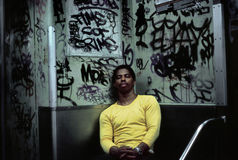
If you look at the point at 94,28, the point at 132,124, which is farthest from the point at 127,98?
the point at 94,28

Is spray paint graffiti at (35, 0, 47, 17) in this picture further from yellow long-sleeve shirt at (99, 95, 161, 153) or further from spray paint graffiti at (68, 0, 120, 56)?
yellow long-sleeve shirt at (99, 95, 161, 153)

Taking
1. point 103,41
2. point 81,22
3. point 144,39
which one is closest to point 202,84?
point 144,39

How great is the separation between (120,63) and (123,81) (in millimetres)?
451

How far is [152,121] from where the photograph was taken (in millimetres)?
3338

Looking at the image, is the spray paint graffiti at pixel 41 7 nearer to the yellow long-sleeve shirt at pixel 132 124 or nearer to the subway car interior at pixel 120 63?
the subway car interior at pixel 120 63

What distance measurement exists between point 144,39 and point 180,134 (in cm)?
142

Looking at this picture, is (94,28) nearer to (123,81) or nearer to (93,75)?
(93,75)

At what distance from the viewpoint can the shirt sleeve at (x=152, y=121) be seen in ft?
10.7

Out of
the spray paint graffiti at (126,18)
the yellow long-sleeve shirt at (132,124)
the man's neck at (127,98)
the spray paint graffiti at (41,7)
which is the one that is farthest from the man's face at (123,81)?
the spray paint graffiti at (41,7)

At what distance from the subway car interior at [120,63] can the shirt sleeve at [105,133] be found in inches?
6.7

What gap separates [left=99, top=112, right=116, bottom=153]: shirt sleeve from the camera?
3.34m

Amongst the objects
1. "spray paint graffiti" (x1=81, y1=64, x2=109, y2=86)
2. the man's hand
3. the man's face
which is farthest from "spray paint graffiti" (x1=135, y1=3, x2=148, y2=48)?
the man's hand

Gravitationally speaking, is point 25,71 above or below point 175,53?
below

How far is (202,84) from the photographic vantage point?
10.7 feet
